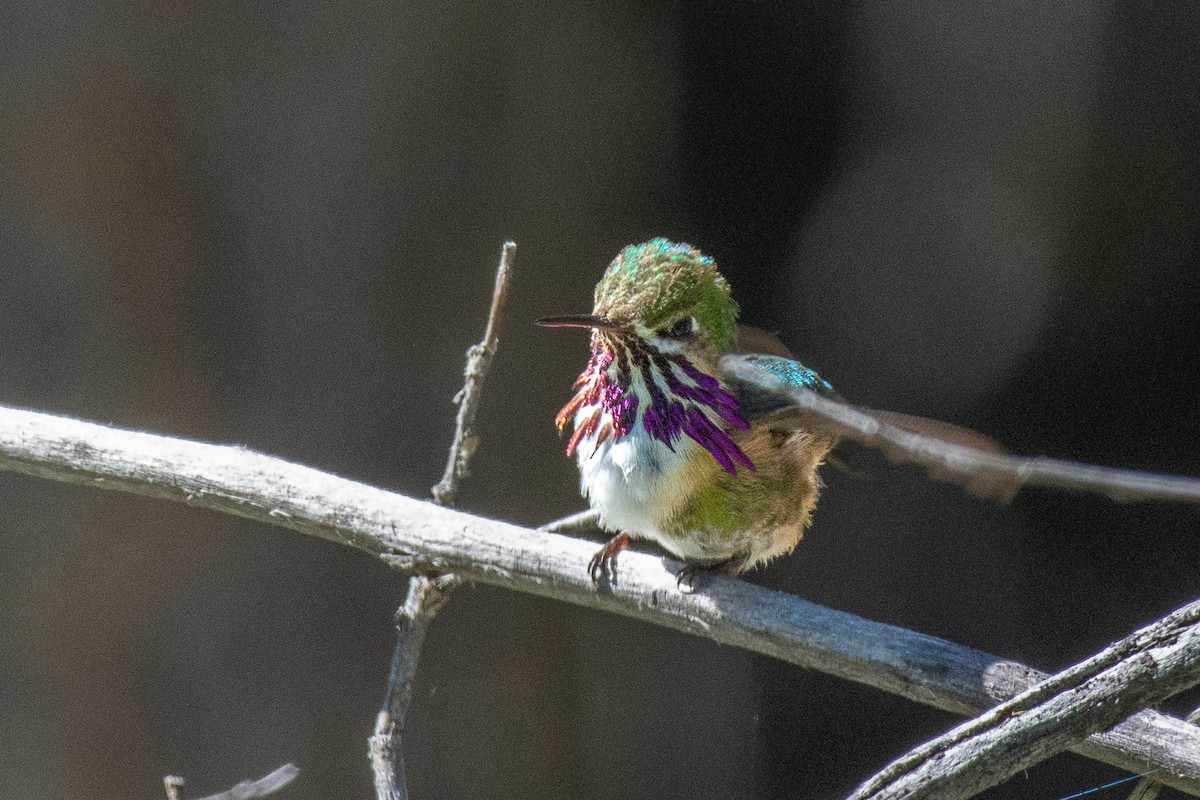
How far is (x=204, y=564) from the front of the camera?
9.28ft

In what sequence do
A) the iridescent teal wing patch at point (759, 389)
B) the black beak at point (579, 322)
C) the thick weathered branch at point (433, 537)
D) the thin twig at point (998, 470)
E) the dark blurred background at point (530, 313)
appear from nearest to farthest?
the thin twig at point (998, 470) → the thick weathered branch at point (433, 537) → the black beak at point (579, 322) → the iridescent teal wing patch at point (759, 389) → the dark blurred background at point (530, 313)

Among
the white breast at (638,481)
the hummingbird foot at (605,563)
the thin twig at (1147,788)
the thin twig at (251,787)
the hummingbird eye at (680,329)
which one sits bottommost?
the thin twig at (1147,788)

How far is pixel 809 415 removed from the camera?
1.66 meters

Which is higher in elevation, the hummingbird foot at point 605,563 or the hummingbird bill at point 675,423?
the hummingbird bill at point 675,423

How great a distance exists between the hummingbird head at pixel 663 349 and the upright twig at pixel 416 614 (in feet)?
0.61

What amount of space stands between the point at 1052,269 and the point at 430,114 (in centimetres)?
159

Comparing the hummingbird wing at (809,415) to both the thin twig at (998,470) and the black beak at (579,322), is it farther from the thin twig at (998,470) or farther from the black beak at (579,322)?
the black beak at (579,322)

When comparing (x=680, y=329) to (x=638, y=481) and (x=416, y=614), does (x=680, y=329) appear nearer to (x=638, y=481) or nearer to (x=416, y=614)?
(x=638, y=481)

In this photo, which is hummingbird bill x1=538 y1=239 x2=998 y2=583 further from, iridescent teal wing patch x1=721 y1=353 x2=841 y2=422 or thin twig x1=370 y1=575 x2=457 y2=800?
thin twig x1=370 y1=575 x2=457 y2=800

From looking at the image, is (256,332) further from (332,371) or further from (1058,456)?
(1058,456)

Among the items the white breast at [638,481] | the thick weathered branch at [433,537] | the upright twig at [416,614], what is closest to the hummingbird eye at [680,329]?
the white breast at [638,481]

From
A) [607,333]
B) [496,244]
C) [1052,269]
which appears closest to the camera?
[607,333]

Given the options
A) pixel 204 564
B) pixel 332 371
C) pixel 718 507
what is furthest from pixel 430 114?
pixel 718 507

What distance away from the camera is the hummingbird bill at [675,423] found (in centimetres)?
179
